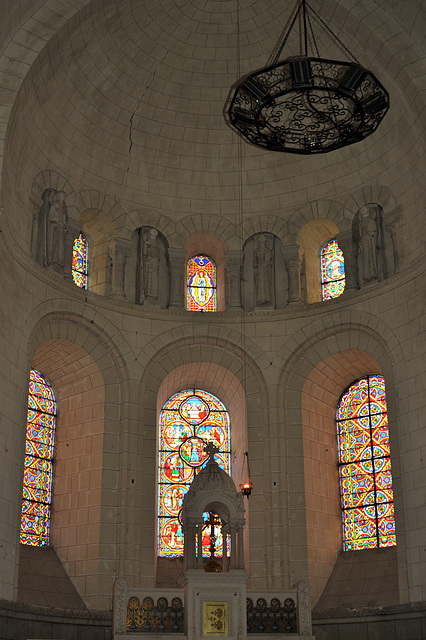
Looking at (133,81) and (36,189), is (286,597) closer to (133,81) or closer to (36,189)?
(36,189)

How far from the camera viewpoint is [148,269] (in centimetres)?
2047

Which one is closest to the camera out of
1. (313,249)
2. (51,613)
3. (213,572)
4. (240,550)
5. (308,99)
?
(308,99)

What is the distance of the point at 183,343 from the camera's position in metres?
20.1

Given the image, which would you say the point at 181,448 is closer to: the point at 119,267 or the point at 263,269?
the point at 119,267

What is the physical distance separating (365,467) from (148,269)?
6.32m

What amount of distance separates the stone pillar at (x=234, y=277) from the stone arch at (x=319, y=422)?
1633 mm

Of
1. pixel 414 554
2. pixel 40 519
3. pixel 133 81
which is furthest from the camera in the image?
pixel 133 81

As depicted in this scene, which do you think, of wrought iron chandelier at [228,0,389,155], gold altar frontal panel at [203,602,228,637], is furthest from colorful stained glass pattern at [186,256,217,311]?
gold altar frontal panel at [203,602,228,637]

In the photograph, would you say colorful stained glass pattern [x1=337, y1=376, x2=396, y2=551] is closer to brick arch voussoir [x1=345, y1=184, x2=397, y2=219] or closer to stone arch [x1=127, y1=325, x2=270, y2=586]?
stone arch [x1=127, y1=325, x2=270, y2=586]

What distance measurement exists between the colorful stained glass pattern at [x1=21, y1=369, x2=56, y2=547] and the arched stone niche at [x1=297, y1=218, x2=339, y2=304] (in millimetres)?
6124

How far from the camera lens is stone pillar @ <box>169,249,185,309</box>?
20531mm

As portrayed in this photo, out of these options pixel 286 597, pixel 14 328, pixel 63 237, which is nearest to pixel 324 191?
pixel 63 237

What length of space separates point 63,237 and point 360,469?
787 cm

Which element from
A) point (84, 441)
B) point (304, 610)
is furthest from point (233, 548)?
point (84, 441)
